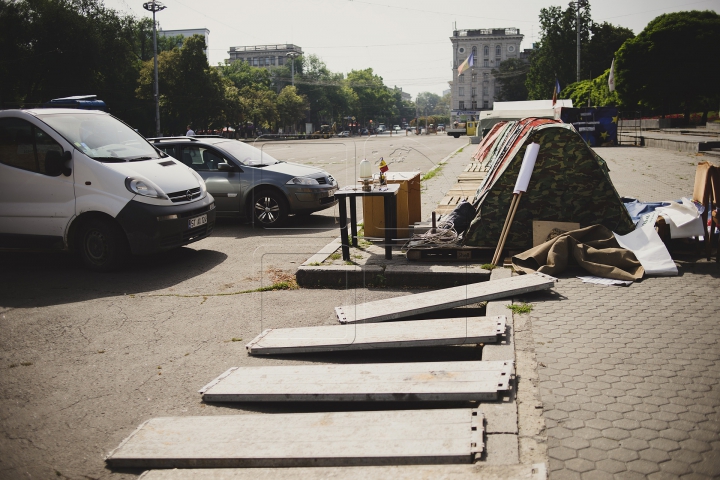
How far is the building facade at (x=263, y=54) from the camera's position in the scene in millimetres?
167125

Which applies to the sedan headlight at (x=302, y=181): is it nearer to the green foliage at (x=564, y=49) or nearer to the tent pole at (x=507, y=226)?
the tent pole at (x=507, y=226)

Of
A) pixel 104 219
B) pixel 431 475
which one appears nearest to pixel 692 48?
pixel 104 219

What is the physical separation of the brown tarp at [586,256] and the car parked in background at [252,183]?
4.94m

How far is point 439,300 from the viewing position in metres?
5.99

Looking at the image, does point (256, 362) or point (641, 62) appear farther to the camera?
point (641, 62)

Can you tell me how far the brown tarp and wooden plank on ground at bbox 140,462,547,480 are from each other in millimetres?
4136

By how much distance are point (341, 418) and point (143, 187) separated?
5513 mm

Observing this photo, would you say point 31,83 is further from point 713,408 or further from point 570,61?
point 570,61

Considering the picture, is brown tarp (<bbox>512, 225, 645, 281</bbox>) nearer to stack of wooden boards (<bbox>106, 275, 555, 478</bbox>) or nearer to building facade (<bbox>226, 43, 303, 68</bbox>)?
stack of wooden boards (<bbox>106, 275, 555, 478</bbox>)

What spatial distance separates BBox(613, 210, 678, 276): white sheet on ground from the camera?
6886 millimetres

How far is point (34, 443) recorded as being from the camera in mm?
3936

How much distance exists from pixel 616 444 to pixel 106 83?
2215 inches

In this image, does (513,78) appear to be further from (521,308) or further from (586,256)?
(521,308)

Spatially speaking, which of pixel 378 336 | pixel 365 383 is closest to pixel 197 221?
pixel 378 336
